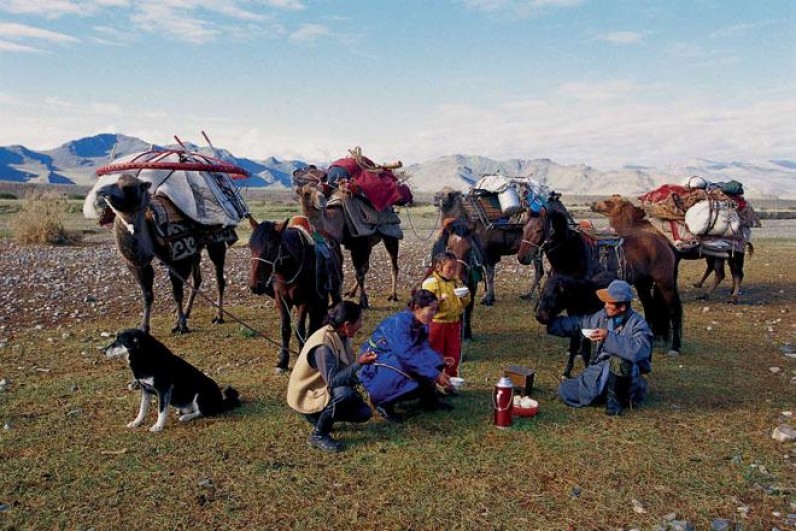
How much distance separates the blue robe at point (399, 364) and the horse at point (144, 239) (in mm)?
2825

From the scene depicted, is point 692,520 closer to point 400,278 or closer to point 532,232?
point 532,232

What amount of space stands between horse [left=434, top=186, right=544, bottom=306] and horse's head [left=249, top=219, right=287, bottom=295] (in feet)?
19.8

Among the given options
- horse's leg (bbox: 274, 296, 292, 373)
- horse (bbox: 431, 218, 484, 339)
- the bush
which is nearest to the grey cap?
horse (bbox: 431, 218, 484, 339)

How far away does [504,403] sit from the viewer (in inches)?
226

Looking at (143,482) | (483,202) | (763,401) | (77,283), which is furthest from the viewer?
(77,283)

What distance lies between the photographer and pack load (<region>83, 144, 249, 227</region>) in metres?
8.23

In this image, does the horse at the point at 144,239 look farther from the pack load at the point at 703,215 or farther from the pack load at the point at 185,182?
the pack load at the point at 703,215

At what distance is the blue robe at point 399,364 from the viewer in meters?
5.68

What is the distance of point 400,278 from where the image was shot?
1498 cm

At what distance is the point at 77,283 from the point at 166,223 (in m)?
5.81

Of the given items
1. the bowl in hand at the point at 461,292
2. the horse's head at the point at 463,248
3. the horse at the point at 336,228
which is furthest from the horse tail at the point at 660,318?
the horse at the point at 336,228

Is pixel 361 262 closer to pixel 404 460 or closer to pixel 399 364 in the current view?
pixel 399 364

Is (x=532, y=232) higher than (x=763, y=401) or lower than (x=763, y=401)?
higher

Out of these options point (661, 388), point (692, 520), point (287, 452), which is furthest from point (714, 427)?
point (287, 452)
